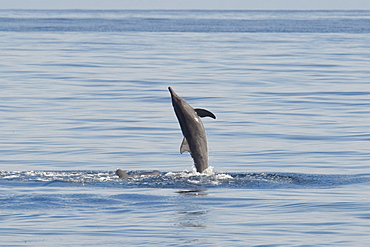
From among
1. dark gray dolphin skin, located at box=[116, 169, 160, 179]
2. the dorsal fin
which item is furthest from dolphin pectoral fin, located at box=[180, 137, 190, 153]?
the dorsal fin

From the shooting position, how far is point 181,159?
21.5 meters

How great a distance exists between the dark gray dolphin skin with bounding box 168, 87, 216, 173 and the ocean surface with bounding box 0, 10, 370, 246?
0.54 meters

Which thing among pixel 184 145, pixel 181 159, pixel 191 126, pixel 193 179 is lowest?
pixel 193 179

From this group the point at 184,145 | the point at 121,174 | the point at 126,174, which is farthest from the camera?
the point at 126,174

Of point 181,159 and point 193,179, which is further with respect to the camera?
point 181,159

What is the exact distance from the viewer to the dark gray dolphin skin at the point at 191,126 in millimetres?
17531

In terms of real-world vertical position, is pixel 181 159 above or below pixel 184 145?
below

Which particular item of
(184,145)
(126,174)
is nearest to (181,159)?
(126,174)

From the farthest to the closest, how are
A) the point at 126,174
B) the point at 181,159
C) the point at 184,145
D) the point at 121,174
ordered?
the point at 181,159
the point at 126,174
the point at 121,174
the point at 184,145

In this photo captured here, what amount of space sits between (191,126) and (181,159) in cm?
393

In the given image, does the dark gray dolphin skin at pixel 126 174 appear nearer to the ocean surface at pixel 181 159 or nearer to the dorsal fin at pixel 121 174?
the dorsal fin at pixel 121 174

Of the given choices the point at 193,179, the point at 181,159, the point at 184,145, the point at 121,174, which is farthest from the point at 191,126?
the point at 181,159

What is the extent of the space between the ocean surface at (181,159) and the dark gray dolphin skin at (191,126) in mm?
544

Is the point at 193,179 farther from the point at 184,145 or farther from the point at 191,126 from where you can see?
the point at 191,126
